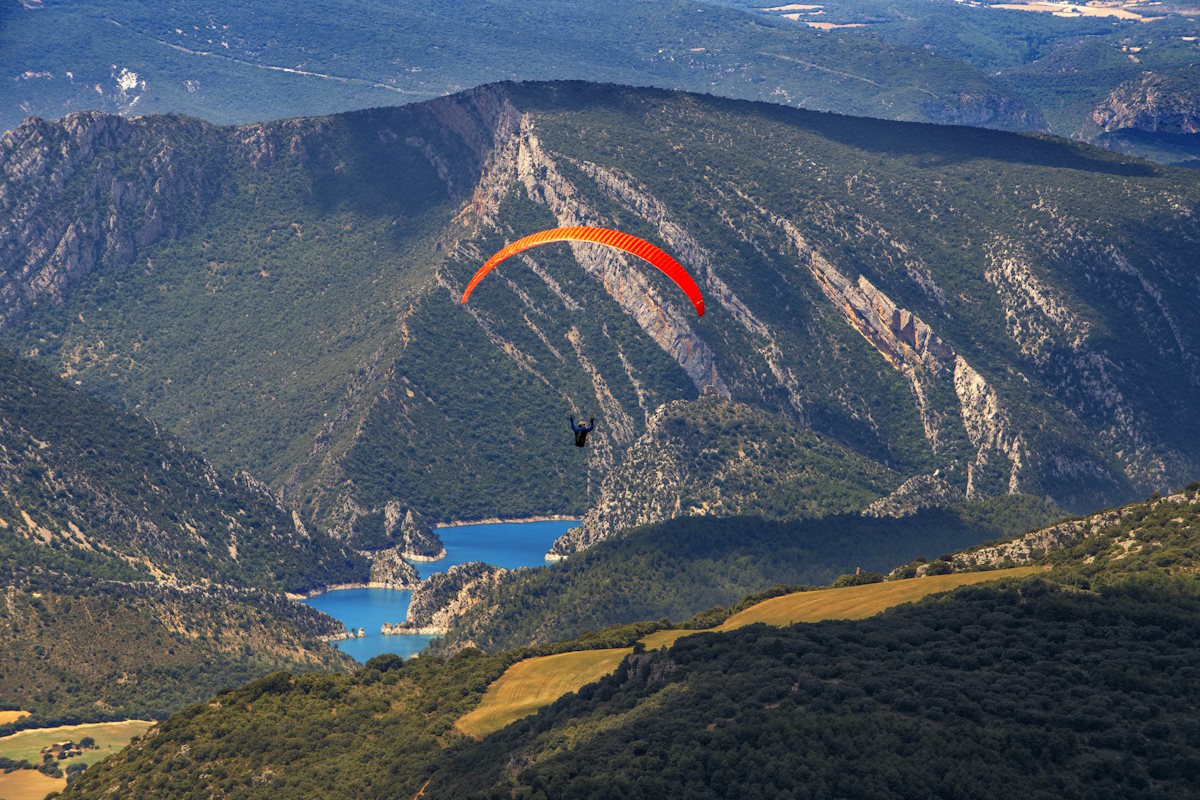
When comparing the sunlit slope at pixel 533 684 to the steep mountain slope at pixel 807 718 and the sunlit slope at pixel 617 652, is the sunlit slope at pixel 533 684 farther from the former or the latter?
the steep mountain slope at pixel 807 718

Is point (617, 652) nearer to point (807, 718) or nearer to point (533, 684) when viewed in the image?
point (533, 684)

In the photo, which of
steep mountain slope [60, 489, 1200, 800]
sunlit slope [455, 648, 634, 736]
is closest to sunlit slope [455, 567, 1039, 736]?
sunlit slope [455, 648, 634, 736]

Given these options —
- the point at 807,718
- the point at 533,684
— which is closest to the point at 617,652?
the point at 533,684

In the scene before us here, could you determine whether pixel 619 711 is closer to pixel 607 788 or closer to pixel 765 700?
pixel 765 700

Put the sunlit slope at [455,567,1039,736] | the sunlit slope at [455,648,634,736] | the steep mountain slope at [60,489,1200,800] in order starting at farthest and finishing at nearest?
the sunlit slope at [455,567,1039,736] < the sunlit slope at [455,648,634,736] < the steep mountain slope at [60,489,1200,800]

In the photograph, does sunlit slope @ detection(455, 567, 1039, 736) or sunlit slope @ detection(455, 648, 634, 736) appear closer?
sunlit slope @ detection(455, 648, 634, 736)

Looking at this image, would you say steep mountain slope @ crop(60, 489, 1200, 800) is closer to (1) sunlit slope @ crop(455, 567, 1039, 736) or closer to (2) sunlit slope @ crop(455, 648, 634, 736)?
(2) sunlit slope @ crop(455, 648, 634, 736)

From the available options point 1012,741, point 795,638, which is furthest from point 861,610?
point 1012,741
